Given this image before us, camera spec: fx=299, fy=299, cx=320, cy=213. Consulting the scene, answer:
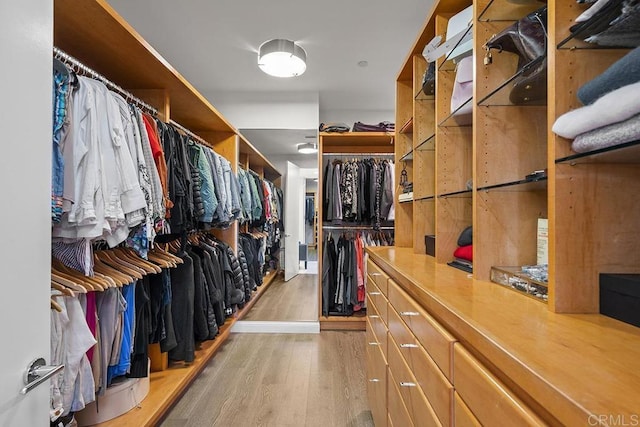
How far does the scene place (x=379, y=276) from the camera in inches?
58.8

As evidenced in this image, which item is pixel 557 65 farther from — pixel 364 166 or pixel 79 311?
pixel 364 166

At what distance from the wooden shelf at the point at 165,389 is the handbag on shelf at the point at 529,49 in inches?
87.7

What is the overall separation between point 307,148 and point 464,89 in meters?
2.67

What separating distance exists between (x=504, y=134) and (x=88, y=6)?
1.69 m

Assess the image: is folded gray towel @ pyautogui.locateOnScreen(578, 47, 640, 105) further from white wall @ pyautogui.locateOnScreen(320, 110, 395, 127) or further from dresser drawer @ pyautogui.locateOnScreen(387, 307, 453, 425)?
white wall @ pyautogui.locateOnScreen(320, 110, 395, 127)

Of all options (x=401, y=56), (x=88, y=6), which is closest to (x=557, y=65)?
(x=88, y=6)

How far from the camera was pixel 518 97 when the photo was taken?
1.03m

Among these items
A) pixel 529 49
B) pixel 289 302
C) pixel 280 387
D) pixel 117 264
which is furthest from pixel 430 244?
pixel 289 302

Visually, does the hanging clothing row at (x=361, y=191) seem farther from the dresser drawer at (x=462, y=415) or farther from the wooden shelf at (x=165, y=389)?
the dresser drawer at (x=462, y=415)

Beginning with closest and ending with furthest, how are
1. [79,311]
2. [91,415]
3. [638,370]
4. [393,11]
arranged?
1. [638,370]
2. [79,311]
3. [91,415]
4. [393,11]

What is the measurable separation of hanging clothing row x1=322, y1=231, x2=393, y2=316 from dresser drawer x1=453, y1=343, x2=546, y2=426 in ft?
8.00

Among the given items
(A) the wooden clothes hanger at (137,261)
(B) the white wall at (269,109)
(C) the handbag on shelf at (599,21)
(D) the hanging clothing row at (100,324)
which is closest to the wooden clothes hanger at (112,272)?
(D) the hanging clothing row at (100,324)

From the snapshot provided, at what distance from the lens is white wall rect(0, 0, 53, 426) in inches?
23.2

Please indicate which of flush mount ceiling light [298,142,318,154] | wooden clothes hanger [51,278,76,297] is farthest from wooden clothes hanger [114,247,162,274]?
flush mount ceiling light [298,142,318,154]
